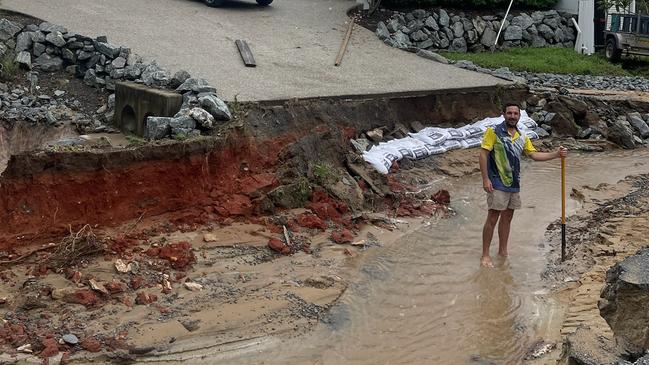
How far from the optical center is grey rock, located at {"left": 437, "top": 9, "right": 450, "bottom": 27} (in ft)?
71.5

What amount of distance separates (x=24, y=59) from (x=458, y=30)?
12538mm

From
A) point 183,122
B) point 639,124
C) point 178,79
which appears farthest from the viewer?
point 639,124

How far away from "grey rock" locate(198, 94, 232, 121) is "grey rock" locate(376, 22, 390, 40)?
30.2 ft

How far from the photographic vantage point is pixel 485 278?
9.44m

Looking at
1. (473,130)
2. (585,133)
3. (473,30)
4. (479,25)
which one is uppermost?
(479,25)

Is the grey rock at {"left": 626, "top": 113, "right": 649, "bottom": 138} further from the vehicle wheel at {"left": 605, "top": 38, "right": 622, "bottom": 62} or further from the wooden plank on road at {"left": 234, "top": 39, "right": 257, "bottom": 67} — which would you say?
the wooden plank on road at {"left": 234, "top": 39, "right": 257, "bottom": 67}

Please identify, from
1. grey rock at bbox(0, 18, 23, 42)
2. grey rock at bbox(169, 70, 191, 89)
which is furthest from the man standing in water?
grey rock at bbox(0, 18, 23, 42)

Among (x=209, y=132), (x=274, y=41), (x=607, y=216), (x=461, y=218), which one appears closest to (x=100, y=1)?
(x=274, y=41)

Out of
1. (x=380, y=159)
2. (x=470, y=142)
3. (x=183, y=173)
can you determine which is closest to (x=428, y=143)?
(x=470, y=142)

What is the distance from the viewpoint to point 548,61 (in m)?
21.1

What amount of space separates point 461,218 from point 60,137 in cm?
614

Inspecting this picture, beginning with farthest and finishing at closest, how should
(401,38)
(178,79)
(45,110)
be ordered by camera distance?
(401,38) < (45,110) < (178,79)

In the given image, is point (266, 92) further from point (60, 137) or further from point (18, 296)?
point (18, 296)

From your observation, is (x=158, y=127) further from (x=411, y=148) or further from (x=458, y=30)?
(x=458, y=30)
